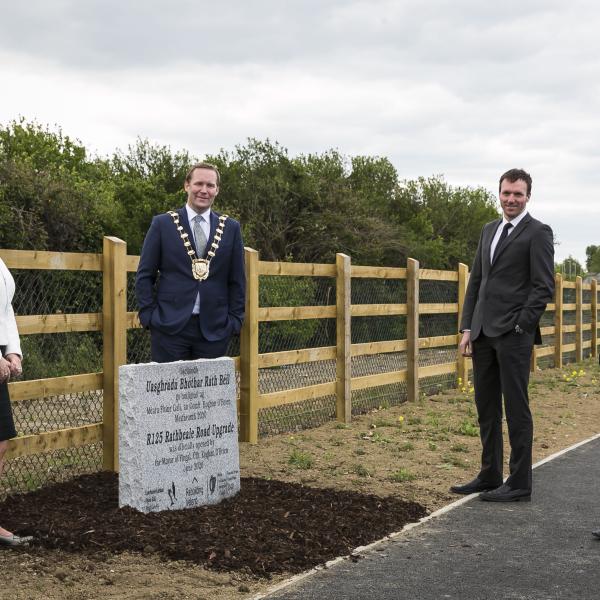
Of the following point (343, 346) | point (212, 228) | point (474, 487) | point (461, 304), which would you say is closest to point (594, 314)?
point (461, 304)

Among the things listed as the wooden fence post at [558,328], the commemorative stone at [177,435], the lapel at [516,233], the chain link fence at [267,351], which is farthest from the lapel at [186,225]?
the wooden fence post at [558,328]

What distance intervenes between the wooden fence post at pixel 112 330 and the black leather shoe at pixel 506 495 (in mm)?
2686

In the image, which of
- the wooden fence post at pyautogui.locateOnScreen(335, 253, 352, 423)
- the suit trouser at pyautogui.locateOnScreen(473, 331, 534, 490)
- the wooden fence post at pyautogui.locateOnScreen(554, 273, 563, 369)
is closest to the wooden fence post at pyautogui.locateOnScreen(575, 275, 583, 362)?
the wooden fence post at pyautogui.locateOnScreen(554, 273, 563, 369)

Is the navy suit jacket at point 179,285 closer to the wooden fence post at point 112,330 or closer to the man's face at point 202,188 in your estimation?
the man's face at point 202,188

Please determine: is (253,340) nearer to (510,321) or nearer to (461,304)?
(510,321)

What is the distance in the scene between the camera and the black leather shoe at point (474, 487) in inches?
263

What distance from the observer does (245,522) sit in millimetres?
5438

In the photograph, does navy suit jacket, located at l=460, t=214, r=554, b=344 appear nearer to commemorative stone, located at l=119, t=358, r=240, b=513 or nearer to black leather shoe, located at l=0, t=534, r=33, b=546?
commemorative stone, located at l=119, t=358, r=240, b=513

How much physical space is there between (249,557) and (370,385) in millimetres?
6107

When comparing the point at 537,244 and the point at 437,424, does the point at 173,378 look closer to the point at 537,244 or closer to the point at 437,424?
the point at 537,244

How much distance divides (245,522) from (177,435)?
27.6 inches

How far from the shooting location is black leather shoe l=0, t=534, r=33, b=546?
495cm

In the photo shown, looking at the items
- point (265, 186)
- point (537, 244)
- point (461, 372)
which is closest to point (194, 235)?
point (537, 244)

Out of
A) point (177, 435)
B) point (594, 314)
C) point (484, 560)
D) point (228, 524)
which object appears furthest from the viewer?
point (594, 314)
